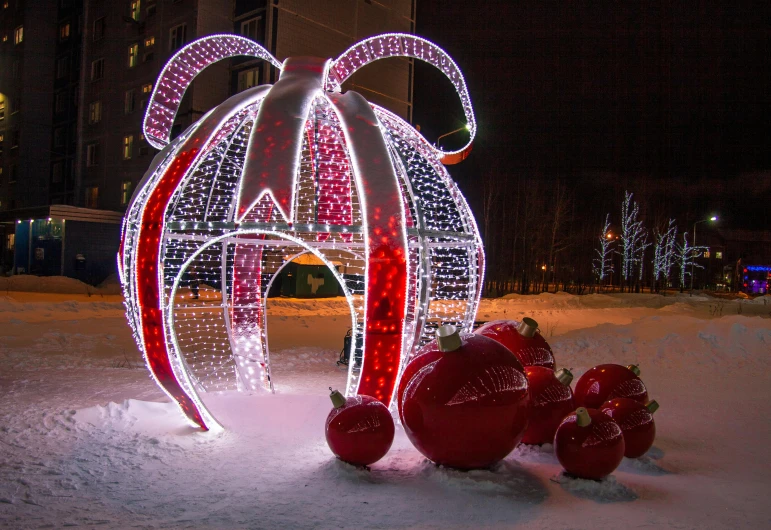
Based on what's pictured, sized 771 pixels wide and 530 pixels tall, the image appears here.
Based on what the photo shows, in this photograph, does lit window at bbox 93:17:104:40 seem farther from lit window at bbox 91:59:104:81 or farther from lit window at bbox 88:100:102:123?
lit window at bbox 88:100:102:123

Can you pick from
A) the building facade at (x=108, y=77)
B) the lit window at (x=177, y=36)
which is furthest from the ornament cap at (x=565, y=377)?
the lit window at (x=177, y=36)

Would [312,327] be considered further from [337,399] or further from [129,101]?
[129,101]

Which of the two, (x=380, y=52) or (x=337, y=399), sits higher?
(x=380, y=52)

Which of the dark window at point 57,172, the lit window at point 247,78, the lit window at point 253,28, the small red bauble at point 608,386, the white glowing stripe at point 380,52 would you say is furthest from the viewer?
the dark window at point 57,172

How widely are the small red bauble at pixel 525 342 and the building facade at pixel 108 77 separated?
21.9m

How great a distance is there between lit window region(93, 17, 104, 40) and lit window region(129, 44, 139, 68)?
4.25 metres

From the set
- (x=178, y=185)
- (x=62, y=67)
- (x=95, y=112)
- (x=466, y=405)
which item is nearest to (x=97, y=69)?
(x=95, y=112)

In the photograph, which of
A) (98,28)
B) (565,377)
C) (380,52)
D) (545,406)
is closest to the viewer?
(545,406)

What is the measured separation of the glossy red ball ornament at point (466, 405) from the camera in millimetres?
4672

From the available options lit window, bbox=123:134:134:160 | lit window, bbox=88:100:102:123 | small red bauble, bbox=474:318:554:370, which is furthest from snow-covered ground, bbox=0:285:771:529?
lit window, bbox=88:100:102:123

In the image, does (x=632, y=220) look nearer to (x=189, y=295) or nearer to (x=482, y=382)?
(x=189, y=295)

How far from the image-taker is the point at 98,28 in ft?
115

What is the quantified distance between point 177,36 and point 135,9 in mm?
5319

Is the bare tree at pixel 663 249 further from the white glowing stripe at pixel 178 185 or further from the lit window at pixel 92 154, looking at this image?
the white glowing stripe at pixel 178 185
